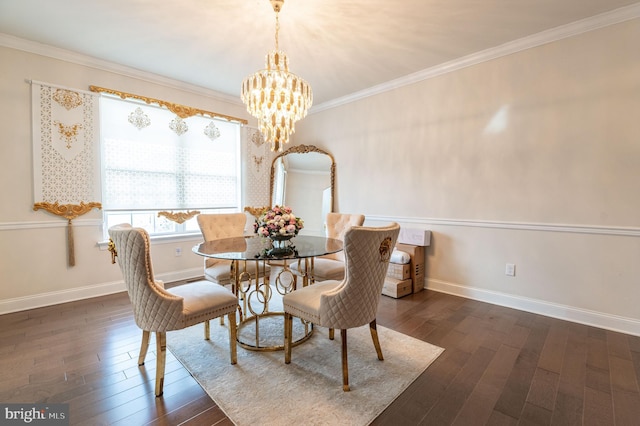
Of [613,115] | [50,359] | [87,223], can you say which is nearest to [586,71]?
[613,115]

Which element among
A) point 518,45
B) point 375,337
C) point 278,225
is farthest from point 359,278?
point 518,45

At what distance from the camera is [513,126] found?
9.64 ft

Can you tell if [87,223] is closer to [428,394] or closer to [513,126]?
[428,394]

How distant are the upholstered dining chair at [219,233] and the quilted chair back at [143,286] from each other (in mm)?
911

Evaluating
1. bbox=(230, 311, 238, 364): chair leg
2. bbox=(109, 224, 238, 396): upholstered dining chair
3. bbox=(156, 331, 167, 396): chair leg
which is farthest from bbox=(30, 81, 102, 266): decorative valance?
bbox=(230, 311, 238, 364): chair leg

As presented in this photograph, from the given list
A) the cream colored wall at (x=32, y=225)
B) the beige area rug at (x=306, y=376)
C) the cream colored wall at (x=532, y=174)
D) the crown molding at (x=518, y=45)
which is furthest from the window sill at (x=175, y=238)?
the crown molding at (x=518, y=45)

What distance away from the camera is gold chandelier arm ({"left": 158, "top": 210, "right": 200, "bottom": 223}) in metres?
3.87

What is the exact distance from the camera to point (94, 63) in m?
3.24

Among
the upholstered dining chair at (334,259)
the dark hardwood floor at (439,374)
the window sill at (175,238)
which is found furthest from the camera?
the window sill at (175,238)

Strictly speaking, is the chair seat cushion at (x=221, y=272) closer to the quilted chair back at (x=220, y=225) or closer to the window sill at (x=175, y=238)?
the quilted chair back at (x=220, y=225)

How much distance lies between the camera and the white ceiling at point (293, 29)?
7.47ft

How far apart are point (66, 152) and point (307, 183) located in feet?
10.3

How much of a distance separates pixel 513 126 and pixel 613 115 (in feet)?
2.39

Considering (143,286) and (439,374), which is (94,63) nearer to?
(143,286)
